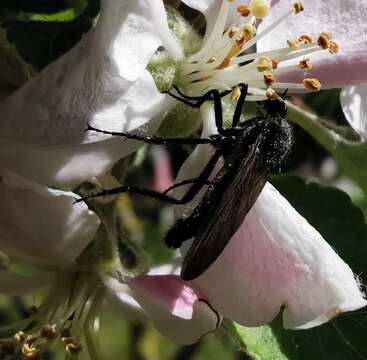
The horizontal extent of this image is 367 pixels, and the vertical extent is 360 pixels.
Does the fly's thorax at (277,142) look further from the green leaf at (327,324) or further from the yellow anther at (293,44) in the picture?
the green leaf at (327,324)

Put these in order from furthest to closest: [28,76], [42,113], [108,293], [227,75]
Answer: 1. [108,293]
2. [227,75]
3. [28,76]
4. [42,113]

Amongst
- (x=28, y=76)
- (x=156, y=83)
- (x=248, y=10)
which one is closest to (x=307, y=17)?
(x=248, y=10)

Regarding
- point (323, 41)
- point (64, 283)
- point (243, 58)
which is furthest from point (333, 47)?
point (64, 283)

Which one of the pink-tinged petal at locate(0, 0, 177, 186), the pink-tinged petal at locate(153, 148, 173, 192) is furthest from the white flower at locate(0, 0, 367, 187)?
the pink-tinged petal at locate(153, 148, 173, 192)

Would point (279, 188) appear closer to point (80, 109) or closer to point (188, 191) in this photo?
point (188, 191)

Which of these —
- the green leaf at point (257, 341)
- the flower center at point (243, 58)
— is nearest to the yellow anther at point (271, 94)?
the flower center at point (243, 58)

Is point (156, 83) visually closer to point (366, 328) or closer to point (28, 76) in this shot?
point (28, 76)

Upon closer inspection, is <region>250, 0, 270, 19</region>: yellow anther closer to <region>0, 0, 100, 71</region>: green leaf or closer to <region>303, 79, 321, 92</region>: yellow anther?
<region>303, 79, 321, 92</region>: yellow anther
